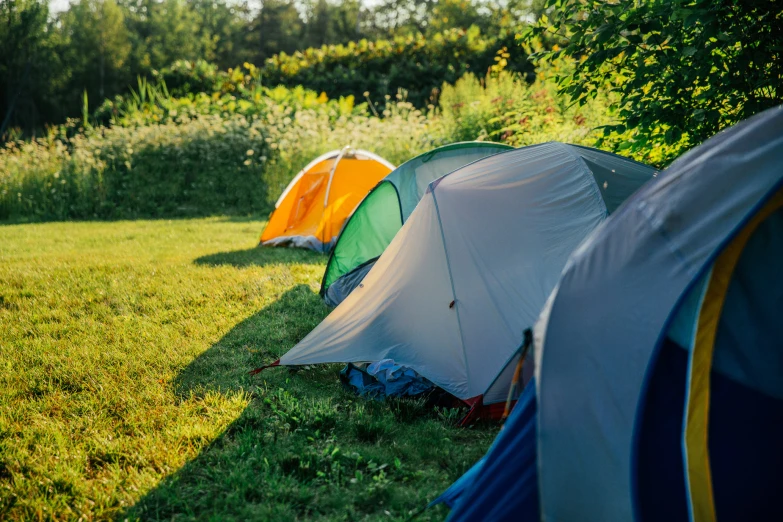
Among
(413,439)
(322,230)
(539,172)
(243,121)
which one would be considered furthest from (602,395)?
(243,121)

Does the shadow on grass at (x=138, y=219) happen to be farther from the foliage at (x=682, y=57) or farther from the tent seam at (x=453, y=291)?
the foliage at (x=682, y=57)

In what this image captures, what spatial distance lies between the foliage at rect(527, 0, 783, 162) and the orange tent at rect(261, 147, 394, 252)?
3.86 metres

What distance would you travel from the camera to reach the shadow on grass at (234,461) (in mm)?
2469

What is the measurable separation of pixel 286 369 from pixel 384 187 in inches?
78.6

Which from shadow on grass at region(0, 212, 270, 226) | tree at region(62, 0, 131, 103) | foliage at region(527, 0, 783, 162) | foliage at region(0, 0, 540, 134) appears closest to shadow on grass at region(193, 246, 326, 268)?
shadow on grass at region(0, 212, 270, 226)

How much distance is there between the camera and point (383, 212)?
5383mm

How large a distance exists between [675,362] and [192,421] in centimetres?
223

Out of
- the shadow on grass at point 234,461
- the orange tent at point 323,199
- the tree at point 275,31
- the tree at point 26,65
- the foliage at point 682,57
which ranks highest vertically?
the tree at point 275,31

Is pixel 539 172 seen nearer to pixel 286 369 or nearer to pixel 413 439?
pixel 413 439

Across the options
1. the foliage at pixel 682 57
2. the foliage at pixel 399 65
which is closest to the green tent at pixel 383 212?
the foliage at pixel 682 57

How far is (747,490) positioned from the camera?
1.92 meters

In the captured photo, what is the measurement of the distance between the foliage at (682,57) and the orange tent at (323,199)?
386 centimetres

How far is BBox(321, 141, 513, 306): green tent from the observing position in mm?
4977

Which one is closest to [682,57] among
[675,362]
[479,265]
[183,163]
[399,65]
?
[479,265]
